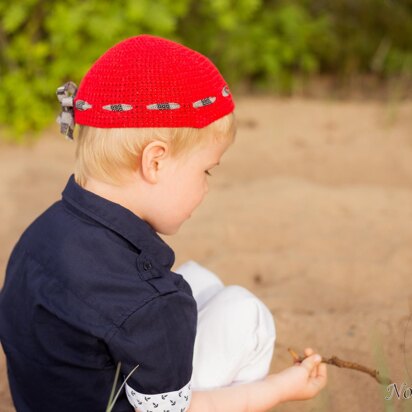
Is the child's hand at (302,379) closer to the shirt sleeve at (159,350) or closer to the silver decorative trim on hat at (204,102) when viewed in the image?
the shirt sleeve at (159,350)

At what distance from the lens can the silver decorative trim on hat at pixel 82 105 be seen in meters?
1.61

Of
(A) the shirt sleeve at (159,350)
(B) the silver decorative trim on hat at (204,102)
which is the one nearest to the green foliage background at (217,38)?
(B) the silver decorative trim on hat at (204,102)

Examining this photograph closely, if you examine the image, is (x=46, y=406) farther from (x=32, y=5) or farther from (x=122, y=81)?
(x=32, y=5)

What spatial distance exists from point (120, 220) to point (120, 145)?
18 cm

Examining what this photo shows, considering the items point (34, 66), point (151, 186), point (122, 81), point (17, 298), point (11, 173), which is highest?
point (122, 81)

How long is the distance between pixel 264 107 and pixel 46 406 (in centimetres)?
370

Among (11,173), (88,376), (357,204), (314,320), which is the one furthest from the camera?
(11,173)

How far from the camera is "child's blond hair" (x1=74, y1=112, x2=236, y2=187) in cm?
158

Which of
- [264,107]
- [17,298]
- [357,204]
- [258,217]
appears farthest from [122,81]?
[264,107]

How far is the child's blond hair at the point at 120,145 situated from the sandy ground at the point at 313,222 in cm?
79

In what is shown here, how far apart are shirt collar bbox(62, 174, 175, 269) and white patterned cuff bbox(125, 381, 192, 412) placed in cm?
30

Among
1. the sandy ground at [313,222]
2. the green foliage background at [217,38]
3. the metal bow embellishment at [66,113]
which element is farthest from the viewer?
the green foliage background at [217,38]

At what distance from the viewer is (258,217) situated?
344 cm

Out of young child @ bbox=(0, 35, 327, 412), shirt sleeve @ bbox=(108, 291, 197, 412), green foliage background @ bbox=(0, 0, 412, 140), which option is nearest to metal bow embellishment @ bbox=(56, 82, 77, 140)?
young child @ bbox=(0, 35, 327, 412)
